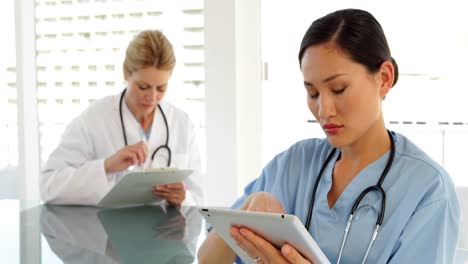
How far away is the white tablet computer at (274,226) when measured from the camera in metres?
1.00

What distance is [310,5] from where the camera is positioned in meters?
3.32

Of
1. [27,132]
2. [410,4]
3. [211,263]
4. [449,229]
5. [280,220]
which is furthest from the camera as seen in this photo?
[27,132]

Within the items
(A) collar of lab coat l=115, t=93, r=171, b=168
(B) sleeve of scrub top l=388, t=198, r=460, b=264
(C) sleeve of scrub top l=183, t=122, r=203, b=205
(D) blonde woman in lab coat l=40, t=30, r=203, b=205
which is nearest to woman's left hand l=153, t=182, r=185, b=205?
(D) blonde woman in lab coat l=40, t=30, r=203, b=205

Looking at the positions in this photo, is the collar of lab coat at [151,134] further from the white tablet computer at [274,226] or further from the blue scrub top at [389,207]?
the white tablet computer at [274,226]

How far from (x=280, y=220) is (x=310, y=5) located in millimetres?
2483

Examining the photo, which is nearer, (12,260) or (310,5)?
(12,260)

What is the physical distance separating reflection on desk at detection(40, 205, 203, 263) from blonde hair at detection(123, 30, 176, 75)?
60cm

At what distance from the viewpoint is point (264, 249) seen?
1123mm

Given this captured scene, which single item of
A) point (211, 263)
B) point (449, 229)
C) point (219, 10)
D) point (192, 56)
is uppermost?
point (219, 10)

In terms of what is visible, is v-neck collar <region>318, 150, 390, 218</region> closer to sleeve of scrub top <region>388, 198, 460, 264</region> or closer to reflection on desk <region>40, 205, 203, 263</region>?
sleeve of scrub top <region>388, 198, 460, 264</region>

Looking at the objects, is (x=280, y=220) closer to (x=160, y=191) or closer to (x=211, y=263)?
(x=211, y=263)

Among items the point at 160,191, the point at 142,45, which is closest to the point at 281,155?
the point at 160,191

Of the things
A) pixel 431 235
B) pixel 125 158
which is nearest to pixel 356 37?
pixel 431 235

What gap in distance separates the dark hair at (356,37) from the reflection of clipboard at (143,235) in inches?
23.6
